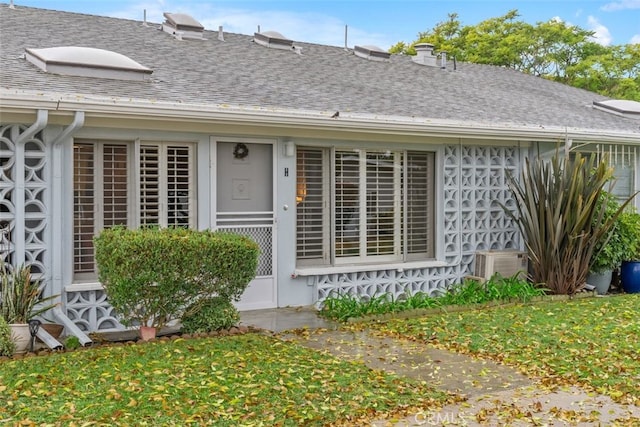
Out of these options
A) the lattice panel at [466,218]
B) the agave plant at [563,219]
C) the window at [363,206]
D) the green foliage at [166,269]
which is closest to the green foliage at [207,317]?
the green foliage at [166,269]

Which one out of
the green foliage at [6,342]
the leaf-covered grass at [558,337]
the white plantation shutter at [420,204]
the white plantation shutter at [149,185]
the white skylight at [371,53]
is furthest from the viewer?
the white skylight at [371,53]

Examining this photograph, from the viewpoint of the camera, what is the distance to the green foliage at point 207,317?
750cm

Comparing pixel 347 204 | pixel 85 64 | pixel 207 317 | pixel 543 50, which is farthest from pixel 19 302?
pixel 543 50

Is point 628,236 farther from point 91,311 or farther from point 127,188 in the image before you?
point 91,311

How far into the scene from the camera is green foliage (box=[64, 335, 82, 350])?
7.12 meters

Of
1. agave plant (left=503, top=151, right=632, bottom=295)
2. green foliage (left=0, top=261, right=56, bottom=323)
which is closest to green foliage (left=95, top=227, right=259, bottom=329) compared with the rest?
green foliage (left=0, top=261, right=56, bottom=323)

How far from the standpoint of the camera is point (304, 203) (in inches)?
384

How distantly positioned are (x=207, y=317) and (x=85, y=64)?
3.34m

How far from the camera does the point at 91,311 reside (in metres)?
7.93

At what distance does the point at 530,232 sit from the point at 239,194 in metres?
4.48

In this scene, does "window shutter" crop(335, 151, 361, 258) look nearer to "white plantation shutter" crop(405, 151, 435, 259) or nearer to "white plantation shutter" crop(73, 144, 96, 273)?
"white plantation shutter" crop(405, 151, 435, 259)

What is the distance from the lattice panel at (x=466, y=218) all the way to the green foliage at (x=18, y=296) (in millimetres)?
4508

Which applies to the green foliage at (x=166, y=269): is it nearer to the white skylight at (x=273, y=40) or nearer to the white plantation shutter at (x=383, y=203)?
the white plantation shutter at (x=383, y=203)

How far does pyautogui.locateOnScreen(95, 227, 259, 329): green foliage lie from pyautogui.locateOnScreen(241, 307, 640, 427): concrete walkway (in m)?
1.05
